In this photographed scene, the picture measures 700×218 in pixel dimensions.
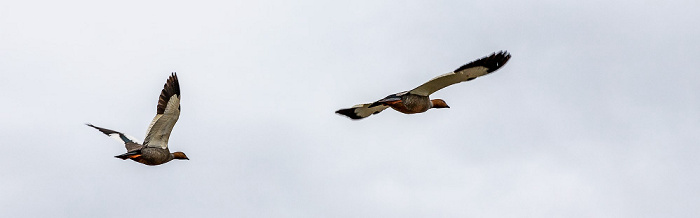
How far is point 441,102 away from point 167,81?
8476 mm

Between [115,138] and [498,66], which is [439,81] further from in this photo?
[115,138]

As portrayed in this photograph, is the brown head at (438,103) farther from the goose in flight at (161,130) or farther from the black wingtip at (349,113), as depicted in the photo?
the goose in flight at (161,130)

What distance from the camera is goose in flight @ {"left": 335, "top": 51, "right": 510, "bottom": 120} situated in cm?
3303

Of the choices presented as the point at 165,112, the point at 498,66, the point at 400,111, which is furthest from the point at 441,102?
the point at 165,112

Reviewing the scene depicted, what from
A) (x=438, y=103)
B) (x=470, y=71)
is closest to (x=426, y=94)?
(x=438, y=103)

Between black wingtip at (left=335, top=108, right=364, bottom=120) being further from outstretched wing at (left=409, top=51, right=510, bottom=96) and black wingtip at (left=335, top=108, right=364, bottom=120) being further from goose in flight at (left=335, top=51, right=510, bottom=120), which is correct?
outstretched wing at (left=409, top=51, right=510, bottom=96)

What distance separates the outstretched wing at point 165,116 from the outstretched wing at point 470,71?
303 inches

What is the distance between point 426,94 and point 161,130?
843cm

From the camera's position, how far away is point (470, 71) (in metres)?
33.6

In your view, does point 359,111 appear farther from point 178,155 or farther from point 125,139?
point 125,139

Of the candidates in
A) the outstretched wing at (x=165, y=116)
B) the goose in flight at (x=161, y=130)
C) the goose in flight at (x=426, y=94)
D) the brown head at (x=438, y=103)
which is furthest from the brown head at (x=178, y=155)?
the brown head at (x=438, y=103)

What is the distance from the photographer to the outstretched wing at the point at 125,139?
40.6m

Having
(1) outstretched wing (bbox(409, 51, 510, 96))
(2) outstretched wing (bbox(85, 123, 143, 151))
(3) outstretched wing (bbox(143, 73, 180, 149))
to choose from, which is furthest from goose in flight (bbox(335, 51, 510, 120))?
(2) outstretched wing (bbox(85, 123, 143, 151))

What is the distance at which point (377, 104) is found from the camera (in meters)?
36.7
